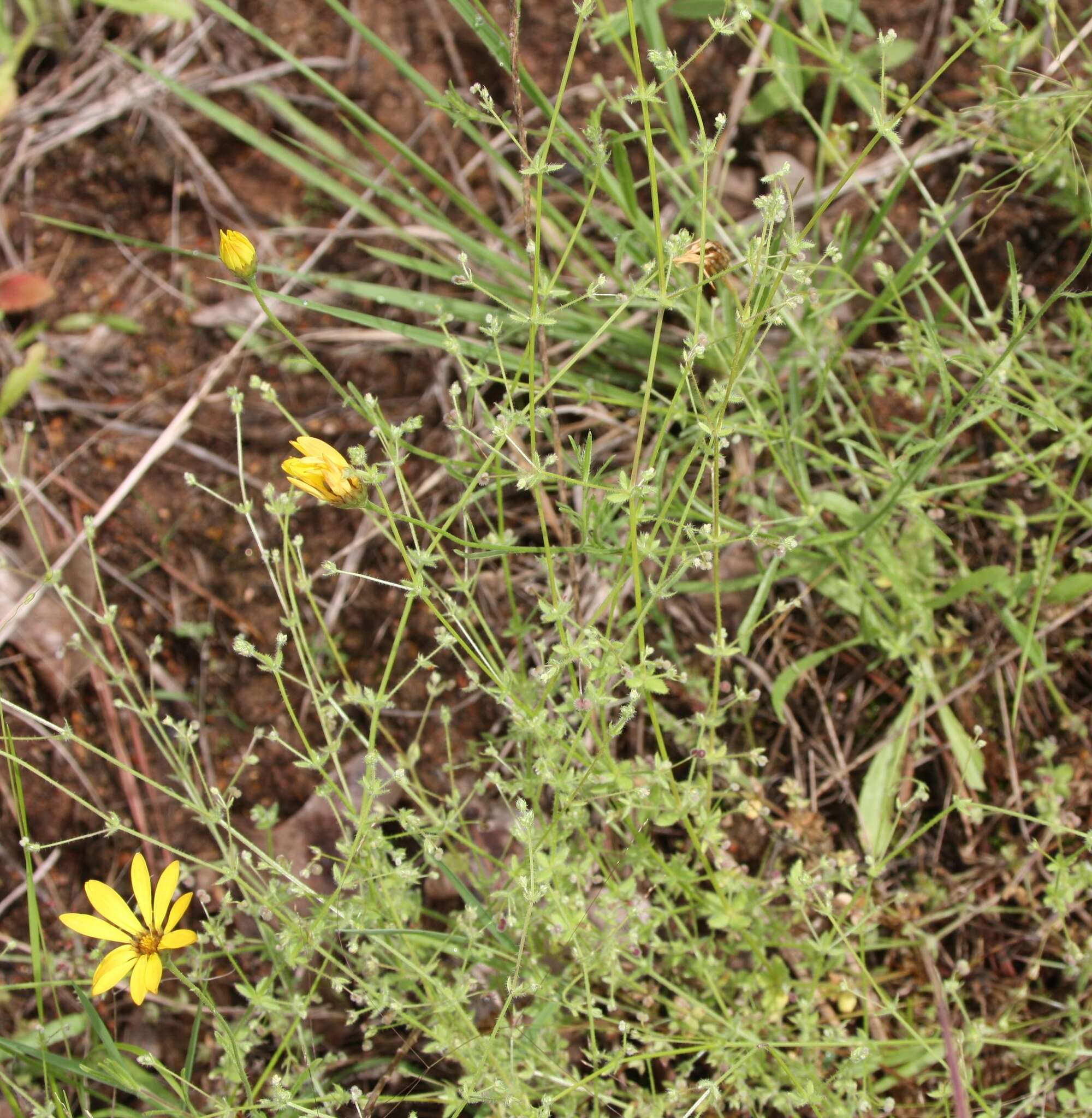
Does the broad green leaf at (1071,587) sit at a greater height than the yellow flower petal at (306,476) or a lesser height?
lesser

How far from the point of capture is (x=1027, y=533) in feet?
7.40

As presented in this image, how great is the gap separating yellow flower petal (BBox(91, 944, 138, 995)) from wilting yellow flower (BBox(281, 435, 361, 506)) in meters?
0.85

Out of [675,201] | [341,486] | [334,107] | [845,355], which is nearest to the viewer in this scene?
[341,486]

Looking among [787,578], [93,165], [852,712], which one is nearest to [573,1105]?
[852,712]

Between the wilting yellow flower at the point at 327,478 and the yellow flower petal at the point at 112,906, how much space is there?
32.1 inches

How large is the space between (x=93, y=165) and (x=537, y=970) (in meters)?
2.55

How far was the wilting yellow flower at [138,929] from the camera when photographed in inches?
64.2

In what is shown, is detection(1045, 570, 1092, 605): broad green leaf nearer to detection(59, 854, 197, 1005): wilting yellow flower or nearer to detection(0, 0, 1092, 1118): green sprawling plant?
detection(0, 0, 1092, 1118): green sprawling plant

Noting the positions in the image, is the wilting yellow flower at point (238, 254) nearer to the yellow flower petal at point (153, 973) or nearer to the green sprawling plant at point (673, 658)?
the green sprawling plant at point (673, 658)

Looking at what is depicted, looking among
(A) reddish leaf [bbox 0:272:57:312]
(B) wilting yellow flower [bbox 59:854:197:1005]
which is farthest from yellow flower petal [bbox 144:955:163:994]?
(A) reddish leaf [bbox 0:272:57:312]

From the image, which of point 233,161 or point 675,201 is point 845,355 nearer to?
point 675,201

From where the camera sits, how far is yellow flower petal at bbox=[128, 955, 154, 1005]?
1626 millimetres

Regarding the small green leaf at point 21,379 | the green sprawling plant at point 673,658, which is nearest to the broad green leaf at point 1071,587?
the green sprawling plant at point 673,658

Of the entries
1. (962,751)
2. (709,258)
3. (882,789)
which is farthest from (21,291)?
(962,751)
